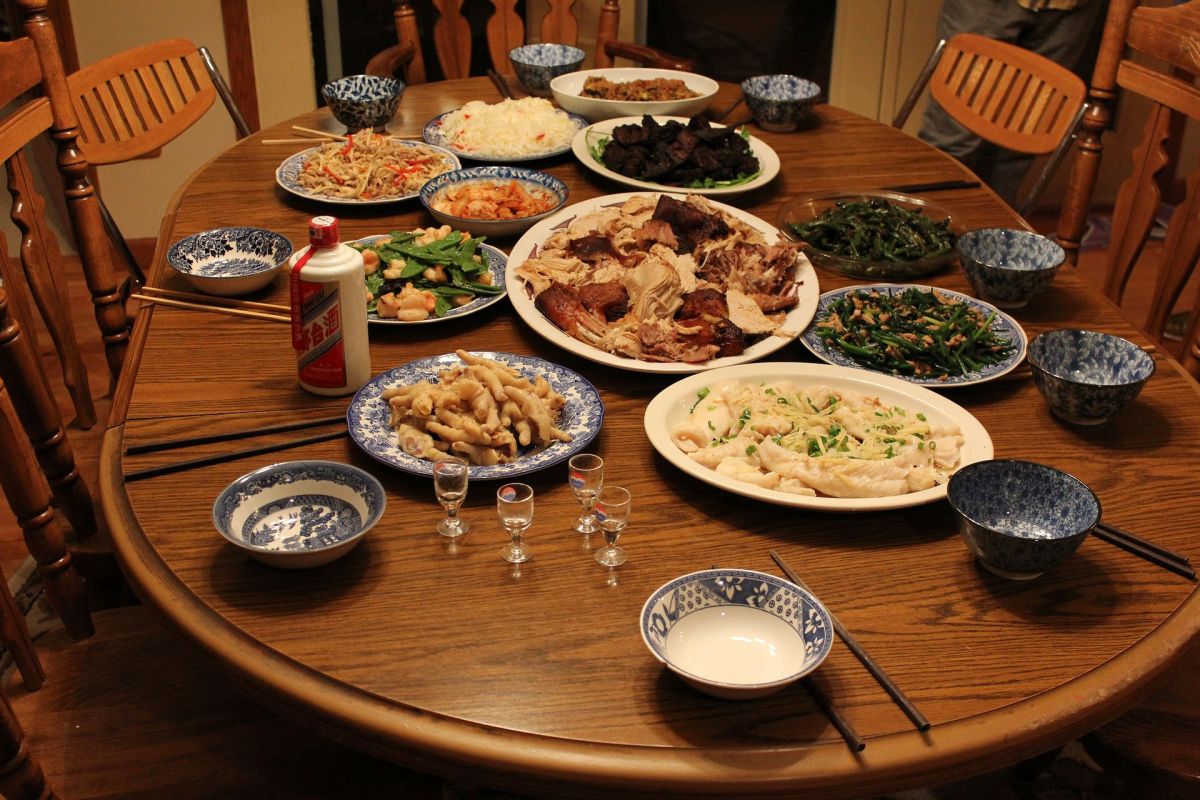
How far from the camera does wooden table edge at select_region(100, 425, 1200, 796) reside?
1106 mm

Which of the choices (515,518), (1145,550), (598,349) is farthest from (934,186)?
(515,518)

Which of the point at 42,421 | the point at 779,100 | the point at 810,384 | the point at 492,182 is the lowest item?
the point at 42,421

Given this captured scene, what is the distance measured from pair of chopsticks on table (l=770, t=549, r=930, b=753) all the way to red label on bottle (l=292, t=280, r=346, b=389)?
86 cm

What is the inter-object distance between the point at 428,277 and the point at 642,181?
0.81 m

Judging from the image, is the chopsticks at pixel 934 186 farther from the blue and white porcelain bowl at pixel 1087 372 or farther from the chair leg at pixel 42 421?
the chair leg at pixel 42 421

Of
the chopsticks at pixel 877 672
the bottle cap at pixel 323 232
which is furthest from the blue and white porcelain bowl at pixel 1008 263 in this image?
the bottle cap at pixel 323 232

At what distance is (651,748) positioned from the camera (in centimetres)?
112

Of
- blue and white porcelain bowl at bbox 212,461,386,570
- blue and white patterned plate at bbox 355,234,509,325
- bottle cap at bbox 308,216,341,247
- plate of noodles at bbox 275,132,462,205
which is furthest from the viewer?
plate of noodles at bbox 275,132,462,205

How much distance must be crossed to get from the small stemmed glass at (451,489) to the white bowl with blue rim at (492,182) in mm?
990

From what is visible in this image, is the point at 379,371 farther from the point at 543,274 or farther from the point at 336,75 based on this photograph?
the point at 336,75

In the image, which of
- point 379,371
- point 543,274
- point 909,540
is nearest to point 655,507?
point 909,540

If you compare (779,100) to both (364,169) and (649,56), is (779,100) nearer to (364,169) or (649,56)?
(649,56)

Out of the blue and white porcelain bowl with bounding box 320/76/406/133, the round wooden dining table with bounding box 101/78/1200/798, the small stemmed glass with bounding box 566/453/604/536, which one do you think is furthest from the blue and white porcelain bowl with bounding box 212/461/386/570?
the blue and white porcelain bowl with bounding box 320/76/406/133

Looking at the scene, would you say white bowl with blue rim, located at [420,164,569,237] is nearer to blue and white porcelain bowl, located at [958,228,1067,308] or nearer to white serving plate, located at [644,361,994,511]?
white serving plate, located at [644,361,994,511]
